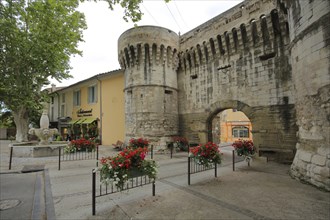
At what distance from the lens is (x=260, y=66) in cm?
991

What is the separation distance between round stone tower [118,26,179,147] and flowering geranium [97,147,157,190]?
860 centimetres

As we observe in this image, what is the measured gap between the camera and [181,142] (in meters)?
13.4

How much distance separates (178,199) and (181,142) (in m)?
9.11

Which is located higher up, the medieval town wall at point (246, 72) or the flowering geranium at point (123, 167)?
the medieval town wall at point (246, 72)

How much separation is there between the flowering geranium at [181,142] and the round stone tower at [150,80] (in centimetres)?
54

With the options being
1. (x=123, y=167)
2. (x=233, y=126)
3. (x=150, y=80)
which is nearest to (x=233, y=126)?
(x=233, y=126)

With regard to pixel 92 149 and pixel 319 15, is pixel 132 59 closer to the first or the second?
pixel 92 149

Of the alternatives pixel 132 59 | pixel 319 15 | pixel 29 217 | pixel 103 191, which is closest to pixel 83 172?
pixel 103 191

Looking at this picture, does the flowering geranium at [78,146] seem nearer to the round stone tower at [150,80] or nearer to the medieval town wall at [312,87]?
the round stone tower at [150,80]

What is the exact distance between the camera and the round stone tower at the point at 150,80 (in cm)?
1299

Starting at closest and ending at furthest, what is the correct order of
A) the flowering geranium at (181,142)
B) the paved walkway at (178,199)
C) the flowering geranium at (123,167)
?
the paved walkway at (178,199), the flowering geranium at (123,167), the flowering geranium at (181,142)

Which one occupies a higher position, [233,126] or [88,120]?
[88,120]

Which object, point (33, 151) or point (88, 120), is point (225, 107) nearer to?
point (33, 151)

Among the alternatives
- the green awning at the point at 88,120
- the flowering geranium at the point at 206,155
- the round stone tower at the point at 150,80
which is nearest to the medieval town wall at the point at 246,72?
the round stone tower at the point at 150,80
